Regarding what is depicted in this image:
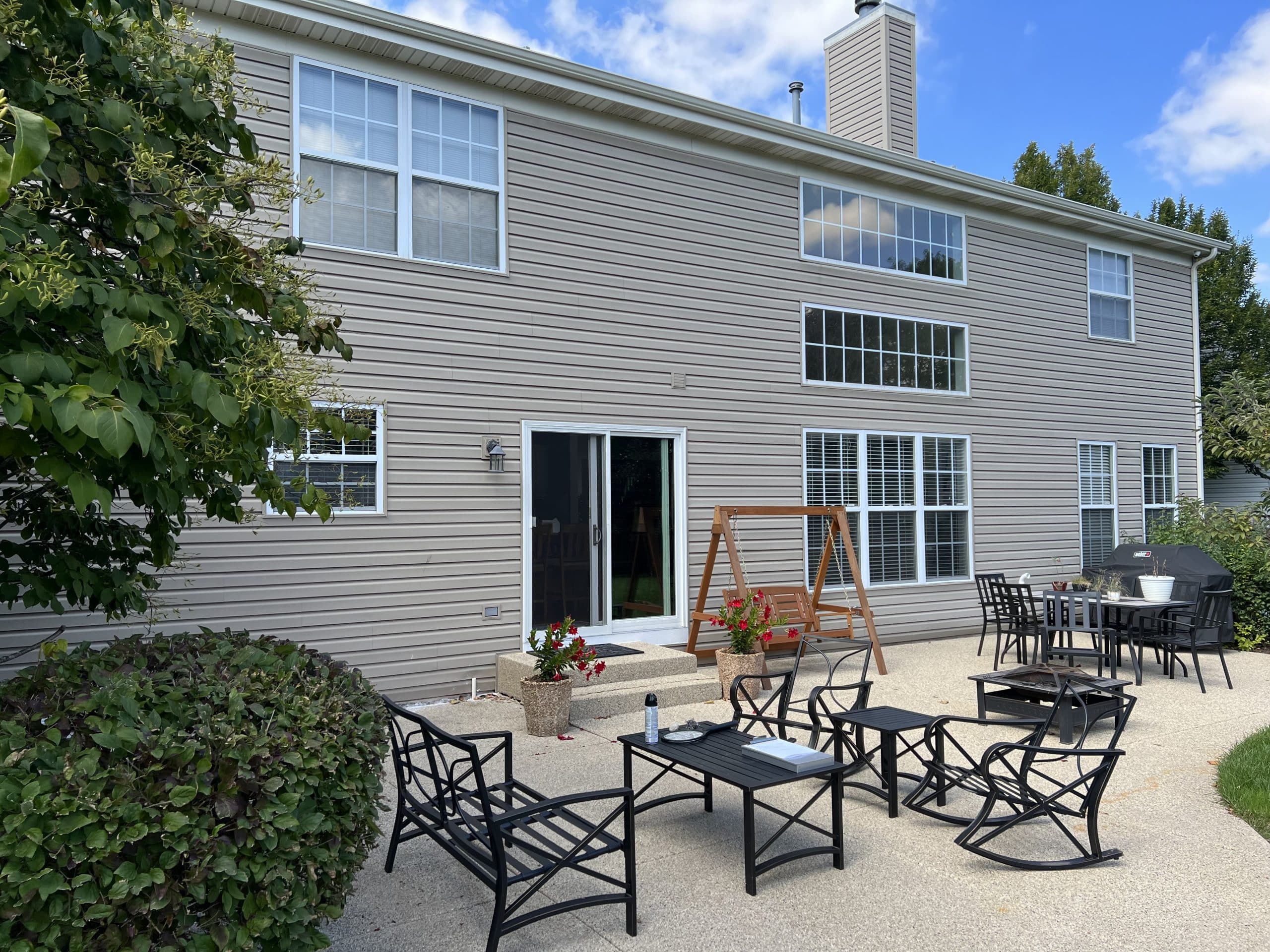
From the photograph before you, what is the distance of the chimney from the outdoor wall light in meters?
7.30

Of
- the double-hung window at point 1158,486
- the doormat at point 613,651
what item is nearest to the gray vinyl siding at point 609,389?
the doormat at point 613,651

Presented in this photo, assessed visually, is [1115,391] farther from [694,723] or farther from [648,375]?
[694,723]

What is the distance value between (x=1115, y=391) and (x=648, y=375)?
24.8 ft

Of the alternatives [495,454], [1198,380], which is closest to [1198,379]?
[1198,380]

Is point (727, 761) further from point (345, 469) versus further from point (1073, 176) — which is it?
point (1073, 176)

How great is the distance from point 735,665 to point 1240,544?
23.8ft

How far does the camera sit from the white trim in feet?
41.1

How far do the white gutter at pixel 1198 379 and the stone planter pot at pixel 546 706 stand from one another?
36.9ft

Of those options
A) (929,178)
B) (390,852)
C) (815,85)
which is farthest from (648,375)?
(815,85)

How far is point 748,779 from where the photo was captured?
3637 mm

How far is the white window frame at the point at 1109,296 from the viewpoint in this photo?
1209 cm

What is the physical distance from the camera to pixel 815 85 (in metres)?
15.7

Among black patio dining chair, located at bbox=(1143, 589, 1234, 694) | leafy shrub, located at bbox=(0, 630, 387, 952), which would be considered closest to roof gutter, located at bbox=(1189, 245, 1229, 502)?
black patio dining chair, located at bbox=(1143, 589, 1234, 694)

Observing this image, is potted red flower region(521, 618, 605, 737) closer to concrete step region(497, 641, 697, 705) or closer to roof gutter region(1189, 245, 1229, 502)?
concrete step region(497, 641, 697, 705)
